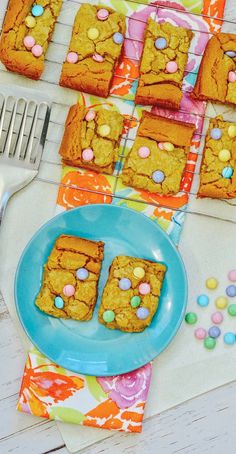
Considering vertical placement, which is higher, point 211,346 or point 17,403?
point 211,346

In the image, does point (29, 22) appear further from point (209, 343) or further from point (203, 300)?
point (209, 343)

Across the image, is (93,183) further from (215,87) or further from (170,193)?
(215,87)

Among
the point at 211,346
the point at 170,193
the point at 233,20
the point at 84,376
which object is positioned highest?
the point at 233,20

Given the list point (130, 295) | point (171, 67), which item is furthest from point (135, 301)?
point (171, 67)

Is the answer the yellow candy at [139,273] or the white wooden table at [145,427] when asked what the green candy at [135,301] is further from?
the white wooden table at [145,427]

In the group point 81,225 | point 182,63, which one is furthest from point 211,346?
point 182,63

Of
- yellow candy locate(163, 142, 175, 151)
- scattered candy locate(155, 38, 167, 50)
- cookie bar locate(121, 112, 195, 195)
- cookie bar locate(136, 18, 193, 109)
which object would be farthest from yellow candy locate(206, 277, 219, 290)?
scattered candy locate(155, 38, 167, 50)
